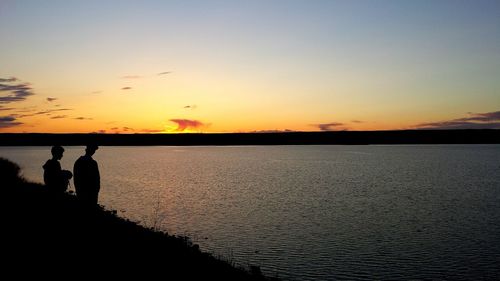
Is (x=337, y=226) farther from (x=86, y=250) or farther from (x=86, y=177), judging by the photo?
(x=86, y=250)

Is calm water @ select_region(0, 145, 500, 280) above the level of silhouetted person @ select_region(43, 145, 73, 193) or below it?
below

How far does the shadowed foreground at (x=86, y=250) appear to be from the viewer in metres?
11.0

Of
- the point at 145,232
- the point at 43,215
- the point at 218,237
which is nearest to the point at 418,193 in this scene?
the point at 218,237

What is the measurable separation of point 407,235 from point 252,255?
10002mm

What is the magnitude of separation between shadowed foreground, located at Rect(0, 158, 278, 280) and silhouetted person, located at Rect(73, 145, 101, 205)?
0.93 m

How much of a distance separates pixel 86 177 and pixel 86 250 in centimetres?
305

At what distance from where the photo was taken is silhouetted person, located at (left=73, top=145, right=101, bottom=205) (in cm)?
1483

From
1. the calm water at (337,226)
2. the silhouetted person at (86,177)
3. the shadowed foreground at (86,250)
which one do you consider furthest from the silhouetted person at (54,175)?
the calm water at (337,226)

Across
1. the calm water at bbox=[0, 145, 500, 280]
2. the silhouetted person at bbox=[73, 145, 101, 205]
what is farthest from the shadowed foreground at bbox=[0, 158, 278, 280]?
the calm water at bbox=[0, 145, 500, 280]

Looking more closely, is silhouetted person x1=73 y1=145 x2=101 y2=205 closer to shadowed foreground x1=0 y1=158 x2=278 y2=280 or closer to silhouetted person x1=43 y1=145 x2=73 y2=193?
shadowed foreground x1=0 y1=158 x2=278 y2=280

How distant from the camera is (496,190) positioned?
51.0 metres

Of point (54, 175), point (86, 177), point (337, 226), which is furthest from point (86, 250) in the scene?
point (337, 226)

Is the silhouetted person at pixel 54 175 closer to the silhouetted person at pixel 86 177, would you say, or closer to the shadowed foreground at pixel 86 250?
the shadowed foreground at pixel 86 250

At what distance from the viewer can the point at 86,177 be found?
14969 millimetres
